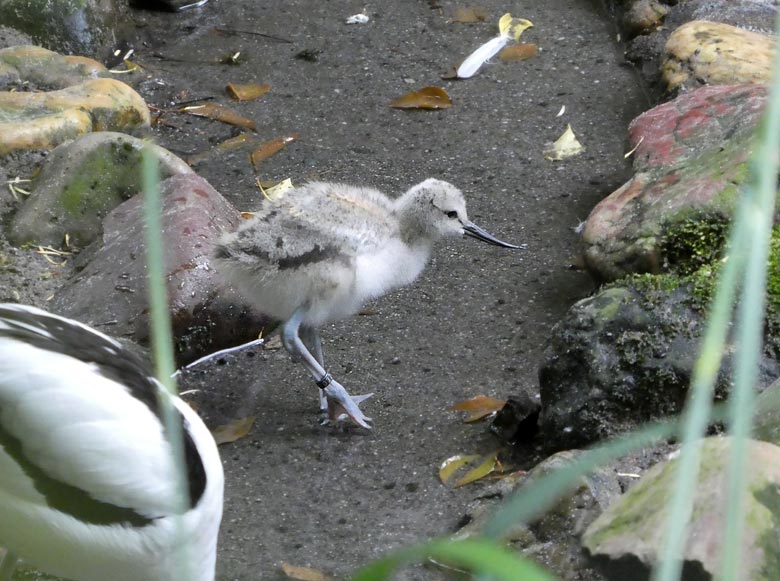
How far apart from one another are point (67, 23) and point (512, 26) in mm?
2610

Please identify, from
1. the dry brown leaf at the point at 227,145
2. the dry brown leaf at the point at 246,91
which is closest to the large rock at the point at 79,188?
the dry brown leaf at the point at 227,145

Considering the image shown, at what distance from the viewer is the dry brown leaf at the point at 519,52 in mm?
6312

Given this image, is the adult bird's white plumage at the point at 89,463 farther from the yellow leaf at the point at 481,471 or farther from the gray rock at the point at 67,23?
the gray rock at the point at 67,23

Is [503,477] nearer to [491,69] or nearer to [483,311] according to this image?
[483,311]

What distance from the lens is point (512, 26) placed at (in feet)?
21.6

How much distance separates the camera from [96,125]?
17.0ft

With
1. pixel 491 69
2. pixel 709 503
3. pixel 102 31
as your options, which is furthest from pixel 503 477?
pixel 102 31

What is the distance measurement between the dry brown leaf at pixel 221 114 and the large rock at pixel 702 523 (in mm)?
3735

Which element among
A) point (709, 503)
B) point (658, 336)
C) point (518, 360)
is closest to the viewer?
point (709, 503)

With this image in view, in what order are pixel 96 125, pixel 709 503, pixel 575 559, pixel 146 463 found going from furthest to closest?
1. pixel 96 125
2. pixel 575 559
3. pixel 146 463
4. pixel 709 503

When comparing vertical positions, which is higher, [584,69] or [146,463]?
[146,463]

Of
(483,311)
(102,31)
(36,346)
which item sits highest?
(36,346)

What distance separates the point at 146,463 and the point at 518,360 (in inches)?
80.5

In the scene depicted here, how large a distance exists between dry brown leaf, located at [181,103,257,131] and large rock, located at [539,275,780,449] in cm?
279
